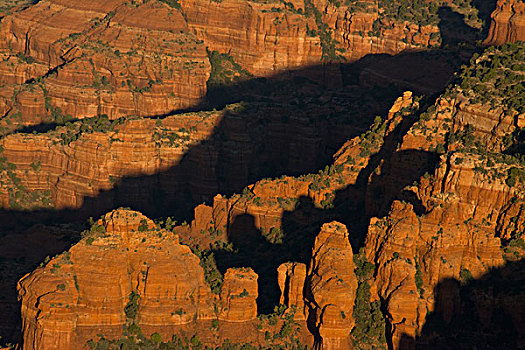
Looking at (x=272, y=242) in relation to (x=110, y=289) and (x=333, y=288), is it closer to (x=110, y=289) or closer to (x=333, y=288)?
(x=333, y=288)

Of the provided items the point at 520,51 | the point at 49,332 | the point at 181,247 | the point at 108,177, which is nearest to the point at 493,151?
the point at 520,51

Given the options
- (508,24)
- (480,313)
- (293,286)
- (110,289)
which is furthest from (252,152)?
(110,289)

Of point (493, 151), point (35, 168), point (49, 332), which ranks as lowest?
point (35, 168)

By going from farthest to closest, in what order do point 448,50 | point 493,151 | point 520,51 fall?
point 448,50 < point 520,51 < point 493,151

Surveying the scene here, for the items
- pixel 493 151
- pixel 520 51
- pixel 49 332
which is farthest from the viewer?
pixel 520 51

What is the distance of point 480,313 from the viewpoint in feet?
417

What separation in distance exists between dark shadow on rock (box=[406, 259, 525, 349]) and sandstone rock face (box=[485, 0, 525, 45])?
50.3m

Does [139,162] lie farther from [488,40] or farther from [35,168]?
[488,40]

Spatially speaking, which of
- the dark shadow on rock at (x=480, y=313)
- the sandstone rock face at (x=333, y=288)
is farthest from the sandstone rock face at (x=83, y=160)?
the dark shadow on rock at (x=480, y=313)

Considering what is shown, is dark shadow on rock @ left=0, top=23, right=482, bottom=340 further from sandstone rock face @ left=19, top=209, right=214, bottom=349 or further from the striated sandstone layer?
sandstone rock face @ left=19, top=209, right=214, bottom=349

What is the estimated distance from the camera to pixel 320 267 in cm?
12525

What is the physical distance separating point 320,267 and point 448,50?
2954 inches

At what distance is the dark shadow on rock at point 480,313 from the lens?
411 feet

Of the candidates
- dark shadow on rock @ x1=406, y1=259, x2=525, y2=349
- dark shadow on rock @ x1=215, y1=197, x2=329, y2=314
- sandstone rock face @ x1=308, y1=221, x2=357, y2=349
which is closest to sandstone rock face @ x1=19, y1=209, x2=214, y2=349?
sandstone rock face @ x1=308, y1=221, x2=357, y2=349
